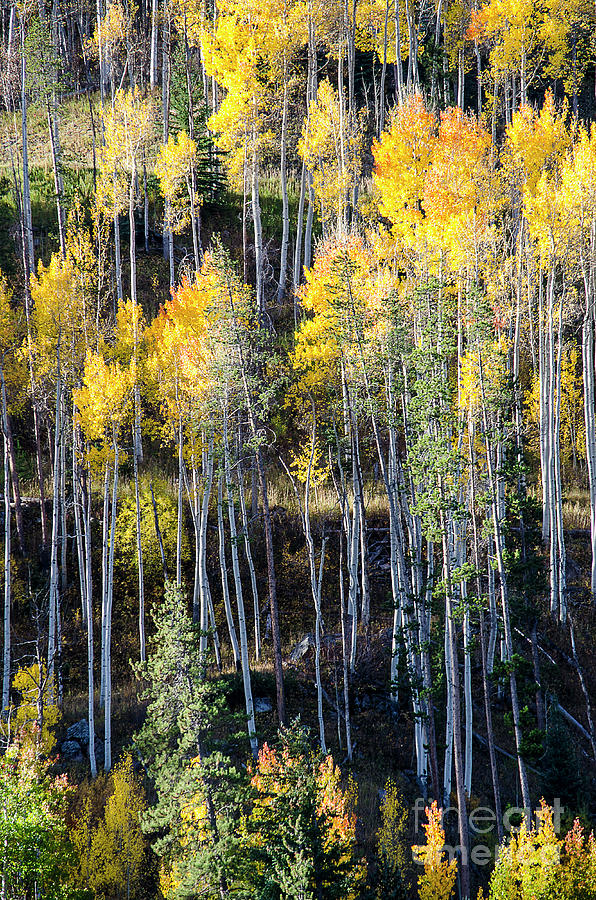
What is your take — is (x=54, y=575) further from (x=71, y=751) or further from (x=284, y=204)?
(x=284, y=204)

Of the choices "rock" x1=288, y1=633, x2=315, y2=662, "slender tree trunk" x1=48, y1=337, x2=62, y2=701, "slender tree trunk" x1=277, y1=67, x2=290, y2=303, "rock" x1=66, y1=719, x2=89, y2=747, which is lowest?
"rock" x1=288, y1=633, x2=315, y2=662

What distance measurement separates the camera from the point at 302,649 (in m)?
21.8

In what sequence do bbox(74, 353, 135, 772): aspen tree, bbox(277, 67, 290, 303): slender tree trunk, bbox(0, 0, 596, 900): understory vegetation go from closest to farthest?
bbox(0, 0, 596, 900): understory vegetation < bbox(74, 353, 135, 772): aspen tree < bbox(277, 67, 290, 303): slender tree trunk

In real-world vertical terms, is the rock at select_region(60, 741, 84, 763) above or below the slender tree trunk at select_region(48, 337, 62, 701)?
below

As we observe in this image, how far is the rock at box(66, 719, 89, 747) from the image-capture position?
59.1 ft

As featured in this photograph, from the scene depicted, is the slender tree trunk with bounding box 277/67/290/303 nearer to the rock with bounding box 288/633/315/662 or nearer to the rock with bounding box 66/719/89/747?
the rock with bounding box 288/633/315/662

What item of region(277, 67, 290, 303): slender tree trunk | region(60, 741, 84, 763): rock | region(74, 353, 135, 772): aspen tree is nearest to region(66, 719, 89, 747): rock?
region(60, 741, 84, 763): rock

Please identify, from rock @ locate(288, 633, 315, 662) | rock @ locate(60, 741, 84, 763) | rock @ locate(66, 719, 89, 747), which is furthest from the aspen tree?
rock @ locate(288, 633, 315, 662)

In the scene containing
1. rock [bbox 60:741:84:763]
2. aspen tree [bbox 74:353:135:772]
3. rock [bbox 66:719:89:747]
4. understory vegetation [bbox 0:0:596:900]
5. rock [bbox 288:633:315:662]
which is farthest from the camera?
rock [bbox 288:633:315:662]

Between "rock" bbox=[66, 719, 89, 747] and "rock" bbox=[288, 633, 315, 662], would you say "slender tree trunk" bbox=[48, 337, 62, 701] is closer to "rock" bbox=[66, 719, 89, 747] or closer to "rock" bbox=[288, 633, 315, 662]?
"rock" bbox=[66, 719, 89, 747]

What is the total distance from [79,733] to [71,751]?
0.54 meters

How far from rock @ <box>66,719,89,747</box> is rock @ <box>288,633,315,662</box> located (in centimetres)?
627

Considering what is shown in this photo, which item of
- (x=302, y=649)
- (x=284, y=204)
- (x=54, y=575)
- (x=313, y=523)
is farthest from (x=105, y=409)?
(x=284, y=204)

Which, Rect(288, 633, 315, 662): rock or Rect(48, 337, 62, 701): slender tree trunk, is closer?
Rect(48, 337, 62, 701): slender tree trunk
